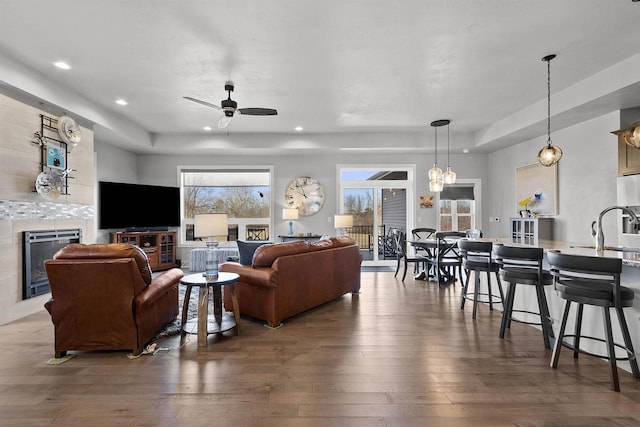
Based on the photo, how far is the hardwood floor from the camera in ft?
6.24

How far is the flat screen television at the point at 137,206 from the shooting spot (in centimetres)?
590

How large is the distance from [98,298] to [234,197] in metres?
4.94

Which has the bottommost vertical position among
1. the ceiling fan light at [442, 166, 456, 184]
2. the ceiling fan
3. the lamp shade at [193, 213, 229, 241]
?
the lamp shade at [193, 213, 229, 241]

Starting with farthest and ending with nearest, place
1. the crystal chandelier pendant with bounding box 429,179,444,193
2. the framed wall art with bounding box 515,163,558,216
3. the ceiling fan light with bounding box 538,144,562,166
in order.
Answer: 1. the framed wall art with bounding box 515,163,558,216
2. the crystal chandelier pendant with bounding box 429,179,444,193
3. the ceiling fan light with bounding box 538,144,562,166

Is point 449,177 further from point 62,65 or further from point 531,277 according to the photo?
point 62,65

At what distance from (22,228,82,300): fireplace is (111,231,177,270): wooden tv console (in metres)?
1.77

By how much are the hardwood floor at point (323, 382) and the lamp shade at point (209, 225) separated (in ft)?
3.38

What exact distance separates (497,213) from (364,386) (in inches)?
244

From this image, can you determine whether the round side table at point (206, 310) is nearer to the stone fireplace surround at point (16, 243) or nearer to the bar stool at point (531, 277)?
the stone fireplace surround at point (16, 243)

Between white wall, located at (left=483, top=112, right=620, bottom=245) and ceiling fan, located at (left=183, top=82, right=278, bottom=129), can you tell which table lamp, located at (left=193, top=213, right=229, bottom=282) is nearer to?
ceiling fan, located at (left=183, top=82, right=278, bottom=129)

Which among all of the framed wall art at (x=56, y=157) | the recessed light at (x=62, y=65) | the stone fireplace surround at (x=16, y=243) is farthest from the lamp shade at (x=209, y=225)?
the framed wall art at (x=56, y=157)

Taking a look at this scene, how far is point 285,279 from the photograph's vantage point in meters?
3.41

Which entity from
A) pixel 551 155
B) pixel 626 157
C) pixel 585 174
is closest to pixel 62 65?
pixel 551 155

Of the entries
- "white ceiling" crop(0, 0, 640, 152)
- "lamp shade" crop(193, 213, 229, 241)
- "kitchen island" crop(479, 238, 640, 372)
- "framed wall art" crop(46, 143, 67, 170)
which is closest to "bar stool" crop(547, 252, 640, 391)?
"kitchen island" crop(479, 238, 640, 372)
